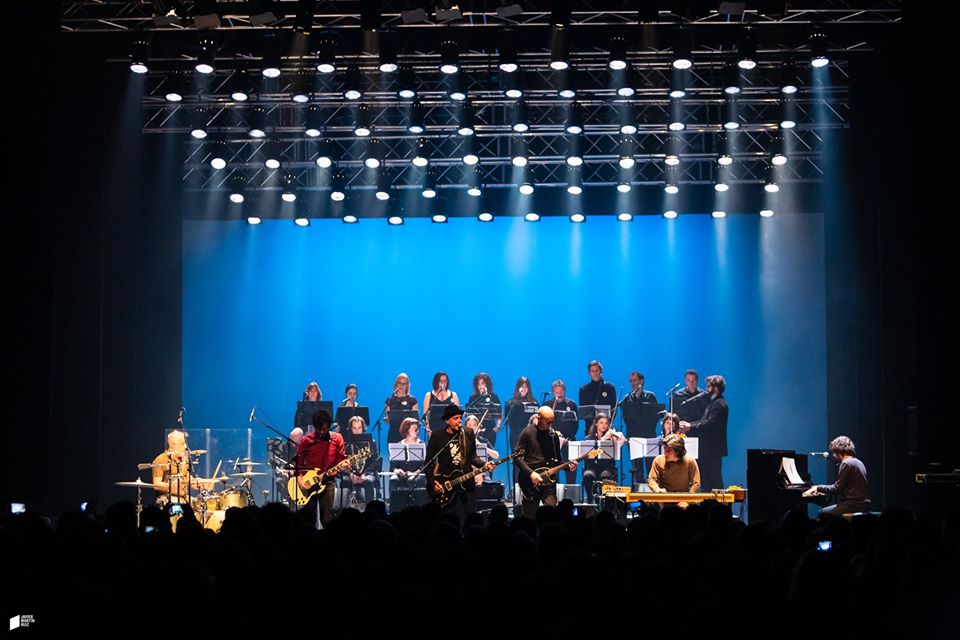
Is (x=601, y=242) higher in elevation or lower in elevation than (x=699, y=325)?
higher

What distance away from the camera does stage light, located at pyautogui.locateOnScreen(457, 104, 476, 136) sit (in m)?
17.1

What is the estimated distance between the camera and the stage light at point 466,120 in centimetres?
1708

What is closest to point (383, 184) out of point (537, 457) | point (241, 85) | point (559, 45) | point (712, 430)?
point (241, 85)

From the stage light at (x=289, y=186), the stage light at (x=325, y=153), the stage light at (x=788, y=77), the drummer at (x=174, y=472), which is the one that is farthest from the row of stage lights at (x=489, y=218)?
the drummer at (x=174, y=472)

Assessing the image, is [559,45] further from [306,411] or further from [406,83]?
[306,411]

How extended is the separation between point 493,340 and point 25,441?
938cm

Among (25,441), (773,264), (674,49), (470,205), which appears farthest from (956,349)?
(25,441)

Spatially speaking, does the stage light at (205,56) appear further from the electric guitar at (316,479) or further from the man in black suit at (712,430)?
the man in black suit at (712,430)

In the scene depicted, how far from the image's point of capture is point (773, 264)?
2114 cm

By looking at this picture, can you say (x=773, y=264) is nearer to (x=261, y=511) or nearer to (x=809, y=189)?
(x=809, y=189)

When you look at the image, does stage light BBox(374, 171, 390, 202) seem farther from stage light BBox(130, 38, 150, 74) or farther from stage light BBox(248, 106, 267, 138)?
stage light BBox(130, 38, 150, 74)

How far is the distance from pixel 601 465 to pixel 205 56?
8.28m

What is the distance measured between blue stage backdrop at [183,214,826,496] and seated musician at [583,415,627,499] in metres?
3.21

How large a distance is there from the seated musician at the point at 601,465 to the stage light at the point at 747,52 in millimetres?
5897
